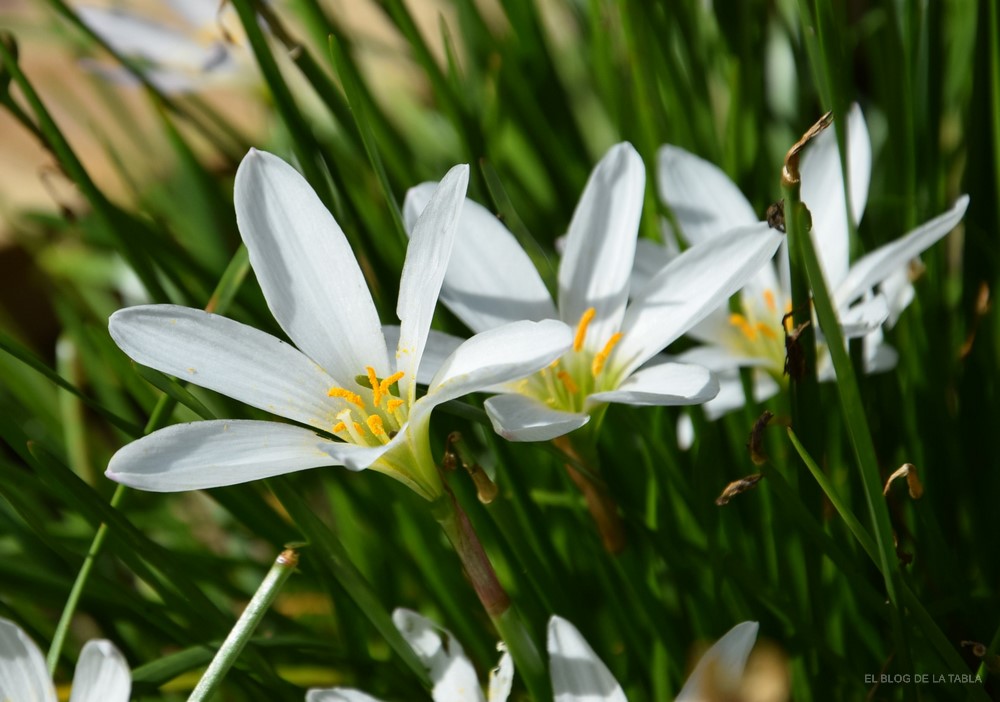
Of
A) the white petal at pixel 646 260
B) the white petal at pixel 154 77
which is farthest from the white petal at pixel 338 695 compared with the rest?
the white petal at pixel 154 77

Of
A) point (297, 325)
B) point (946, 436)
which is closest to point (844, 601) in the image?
point (946, 436)

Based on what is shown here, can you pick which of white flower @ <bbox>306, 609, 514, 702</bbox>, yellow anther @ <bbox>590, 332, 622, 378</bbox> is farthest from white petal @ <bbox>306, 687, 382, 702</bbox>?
yellow anther @ <bbox>590, 332, 622, 378</bbox>

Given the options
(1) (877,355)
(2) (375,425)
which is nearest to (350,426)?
(2) (375,425)

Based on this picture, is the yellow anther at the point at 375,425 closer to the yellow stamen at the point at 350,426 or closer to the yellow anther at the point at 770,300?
the yellow stamen at the point at 350,426

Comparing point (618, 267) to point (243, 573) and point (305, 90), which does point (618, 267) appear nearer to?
point (243, 573)

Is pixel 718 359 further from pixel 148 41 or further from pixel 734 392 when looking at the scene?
pixel 148 41

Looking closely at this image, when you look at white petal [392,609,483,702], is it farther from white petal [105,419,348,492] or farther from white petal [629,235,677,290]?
white petal [629,235,677,290]
